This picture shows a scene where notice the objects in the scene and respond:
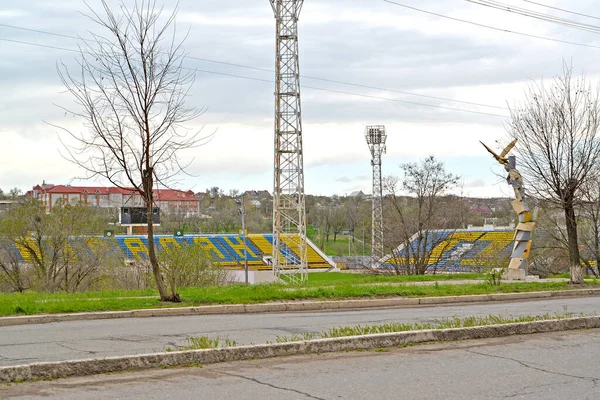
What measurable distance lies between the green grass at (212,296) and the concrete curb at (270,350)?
7638 mm

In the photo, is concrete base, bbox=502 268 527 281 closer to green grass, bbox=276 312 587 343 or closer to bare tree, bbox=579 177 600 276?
bare tree, bbox=579 177 600 276

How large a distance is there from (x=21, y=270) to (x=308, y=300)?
2627 centimetres

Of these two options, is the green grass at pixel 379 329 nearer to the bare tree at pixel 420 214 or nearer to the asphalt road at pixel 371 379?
the asphalt road at pixel 371 379

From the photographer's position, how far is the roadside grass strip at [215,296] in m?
15.9

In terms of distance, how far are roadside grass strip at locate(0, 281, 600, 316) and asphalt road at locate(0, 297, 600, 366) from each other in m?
1.51

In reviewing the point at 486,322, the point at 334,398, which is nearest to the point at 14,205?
the point at 486,322

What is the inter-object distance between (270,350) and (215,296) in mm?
9053

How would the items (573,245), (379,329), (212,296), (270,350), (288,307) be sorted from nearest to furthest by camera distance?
(270,350)
(379,329)
(288,307)
(212,296)
(573,245)

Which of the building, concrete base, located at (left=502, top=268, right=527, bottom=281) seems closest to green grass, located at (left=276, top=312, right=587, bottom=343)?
the building

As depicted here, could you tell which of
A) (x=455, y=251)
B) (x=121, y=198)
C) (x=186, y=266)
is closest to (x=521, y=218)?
(x=186, y=266)

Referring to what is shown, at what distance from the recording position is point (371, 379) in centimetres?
820

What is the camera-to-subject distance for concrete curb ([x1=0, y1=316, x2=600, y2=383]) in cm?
785

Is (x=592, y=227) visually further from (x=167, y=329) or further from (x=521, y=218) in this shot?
(x=167, y=329)

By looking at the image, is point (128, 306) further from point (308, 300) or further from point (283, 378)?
point (283, 378)
